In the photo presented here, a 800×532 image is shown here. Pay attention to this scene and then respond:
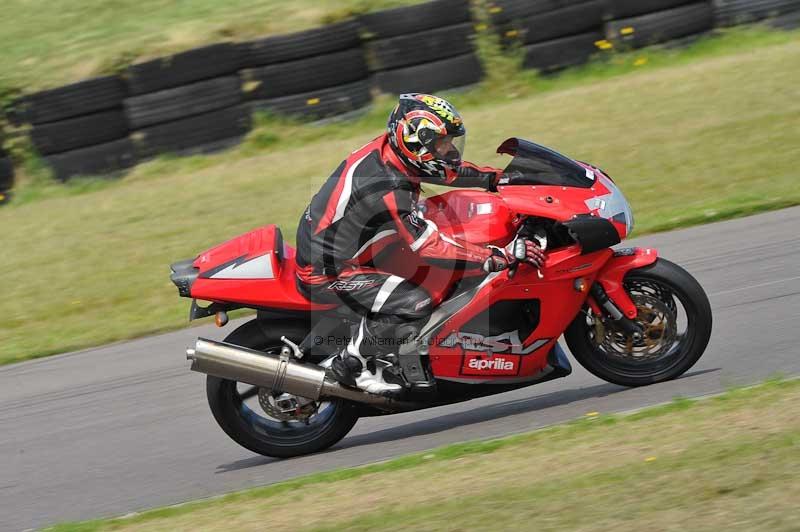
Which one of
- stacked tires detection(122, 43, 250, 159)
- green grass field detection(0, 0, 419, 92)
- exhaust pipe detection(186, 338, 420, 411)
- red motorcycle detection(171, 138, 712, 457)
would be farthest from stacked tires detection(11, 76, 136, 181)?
exhaust pipe detection(186, 338, 420, 411)

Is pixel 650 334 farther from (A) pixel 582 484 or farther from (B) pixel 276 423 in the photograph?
(B) pixel 276 423

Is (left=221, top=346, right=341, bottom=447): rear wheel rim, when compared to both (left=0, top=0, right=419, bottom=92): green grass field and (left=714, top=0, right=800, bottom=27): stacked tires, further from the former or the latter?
(left=714, top=0, right=800, bottom=27): stacked tires

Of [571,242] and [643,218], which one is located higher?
[571,242]

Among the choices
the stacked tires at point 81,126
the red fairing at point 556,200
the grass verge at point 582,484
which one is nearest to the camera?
the grass verge at point 582,484

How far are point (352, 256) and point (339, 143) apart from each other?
7.68m

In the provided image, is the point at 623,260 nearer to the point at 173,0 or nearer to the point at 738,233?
the point at 738,233

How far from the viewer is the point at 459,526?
173 inches

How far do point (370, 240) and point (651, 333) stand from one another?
5.23 feet

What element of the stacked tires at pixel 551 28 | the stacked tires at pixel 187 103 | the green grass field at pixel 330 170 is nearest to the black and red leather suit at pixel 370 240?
the green grass field at pixel 330 170

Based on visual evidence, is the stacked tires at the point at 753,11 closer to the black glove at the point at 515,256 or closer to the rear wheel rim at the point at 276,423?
the black glove at the point at 515,256

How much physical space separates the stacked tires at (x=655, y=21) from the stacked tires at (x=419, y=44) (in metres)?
1.86

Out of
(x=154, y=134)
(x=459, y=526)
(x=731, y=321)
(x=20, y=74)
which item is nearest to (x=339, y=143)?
(x=154, y=134)

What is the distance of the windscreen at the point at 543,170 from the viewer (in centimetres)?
582

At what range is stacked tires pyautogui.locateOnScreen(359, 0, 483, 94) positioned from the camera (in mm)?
13188
